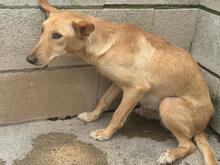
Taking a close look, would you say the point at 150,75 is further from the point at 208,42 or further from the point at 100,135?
the point at 208,42

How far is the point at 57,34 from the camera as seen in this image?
154 inches

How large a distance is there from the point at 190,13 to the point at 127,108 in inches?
62.1

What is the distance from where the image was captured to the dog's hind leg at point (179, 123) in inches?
168

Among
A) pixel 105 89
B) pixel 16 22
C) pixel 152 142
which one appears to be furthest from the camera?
pixel 105 89

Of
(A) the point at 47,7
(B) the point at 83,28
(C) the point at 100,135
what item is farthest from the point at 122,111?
(A) the point at 47,7

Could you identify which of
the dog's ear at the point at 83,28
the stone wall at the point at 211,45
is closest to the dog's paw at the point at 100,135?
the dog's ear at the point at 83,28

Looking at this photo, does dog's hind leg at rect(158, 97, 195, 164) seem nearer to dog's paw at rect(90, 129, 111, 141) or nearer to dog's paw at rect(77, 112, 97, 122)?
dog's paw at rect(90, 129, 111, 141)

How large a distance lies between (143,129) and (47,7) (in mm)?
1899

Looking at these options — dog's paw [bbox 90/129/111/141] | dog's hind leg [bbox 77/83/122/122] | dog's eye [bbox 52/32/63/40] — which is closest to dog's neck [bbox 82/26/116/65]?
dog's eye [bbox 52/32/63/40]

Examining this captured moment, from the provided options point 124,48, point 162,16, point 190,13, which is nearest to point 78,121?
point 124,48

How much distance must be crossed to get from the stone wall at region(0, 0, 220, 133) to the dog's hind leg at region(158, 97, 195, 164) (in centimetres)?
80

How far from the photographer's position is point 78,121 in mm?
4840

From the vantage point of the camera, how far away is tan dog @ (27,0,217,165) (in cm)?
421

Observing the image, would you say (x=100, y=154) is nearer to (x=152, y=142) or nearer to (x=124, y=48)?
(x=152, y=142)
